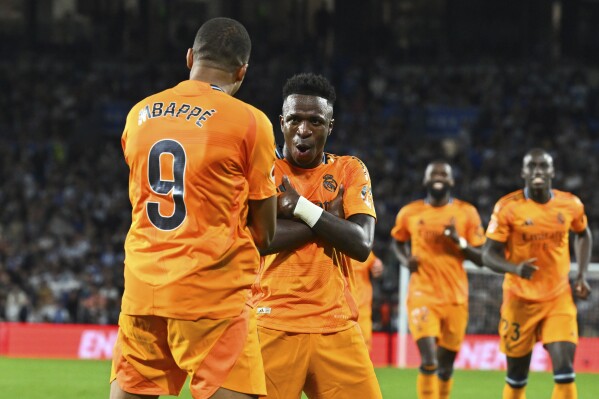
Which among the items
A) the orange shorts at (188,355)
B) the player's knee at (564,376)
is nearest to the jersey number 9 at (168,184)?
the orange shorts at (188,355)

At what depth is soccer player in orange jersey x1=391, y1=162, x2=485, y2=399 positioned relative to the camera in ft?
33.6

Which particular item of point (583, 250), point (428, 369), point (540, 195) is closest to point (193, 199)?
point (540, 195)

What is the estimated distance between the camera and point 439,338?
10508 millimetres

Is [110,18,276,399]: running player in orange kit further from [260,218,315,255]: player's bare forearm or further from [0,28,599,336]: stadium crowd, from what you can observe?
[0,28,599,336]: stadium crowd

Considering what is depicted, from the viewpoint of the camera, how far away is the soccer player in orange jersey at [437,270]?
10.2 m

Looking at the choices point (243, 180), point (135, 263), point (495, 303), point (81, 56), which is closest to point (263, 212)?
point (243, 180)

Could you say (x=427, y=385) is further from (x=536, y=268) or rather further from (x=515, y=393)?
(x=536, y=268)

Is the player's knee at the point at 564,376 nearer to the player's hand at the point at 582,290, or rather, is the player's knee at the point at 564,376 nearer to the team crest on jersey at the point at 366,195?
the player's hand at the point at 582,290

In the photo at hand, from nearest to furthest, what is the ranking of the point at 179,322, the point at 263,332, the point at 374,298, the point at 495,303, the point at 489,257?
the point at 179,322 → the point at 263,332 → the point at 489,257 → the point at 495,303 → the point at 374,298

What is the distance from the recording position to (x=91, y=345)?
16031 mm

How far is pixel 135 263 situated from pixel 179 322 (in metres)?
0.29

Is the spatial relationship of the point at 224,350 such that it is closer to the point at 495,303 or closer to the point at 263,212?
the point at 263,212

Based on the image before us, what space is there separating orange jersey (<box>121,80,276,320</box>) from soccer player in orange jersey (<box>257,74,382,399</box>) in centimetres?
85

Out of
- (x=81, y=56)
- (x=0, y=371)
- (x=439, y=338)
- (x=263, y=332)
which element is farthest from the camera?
(x=81, y=56)
